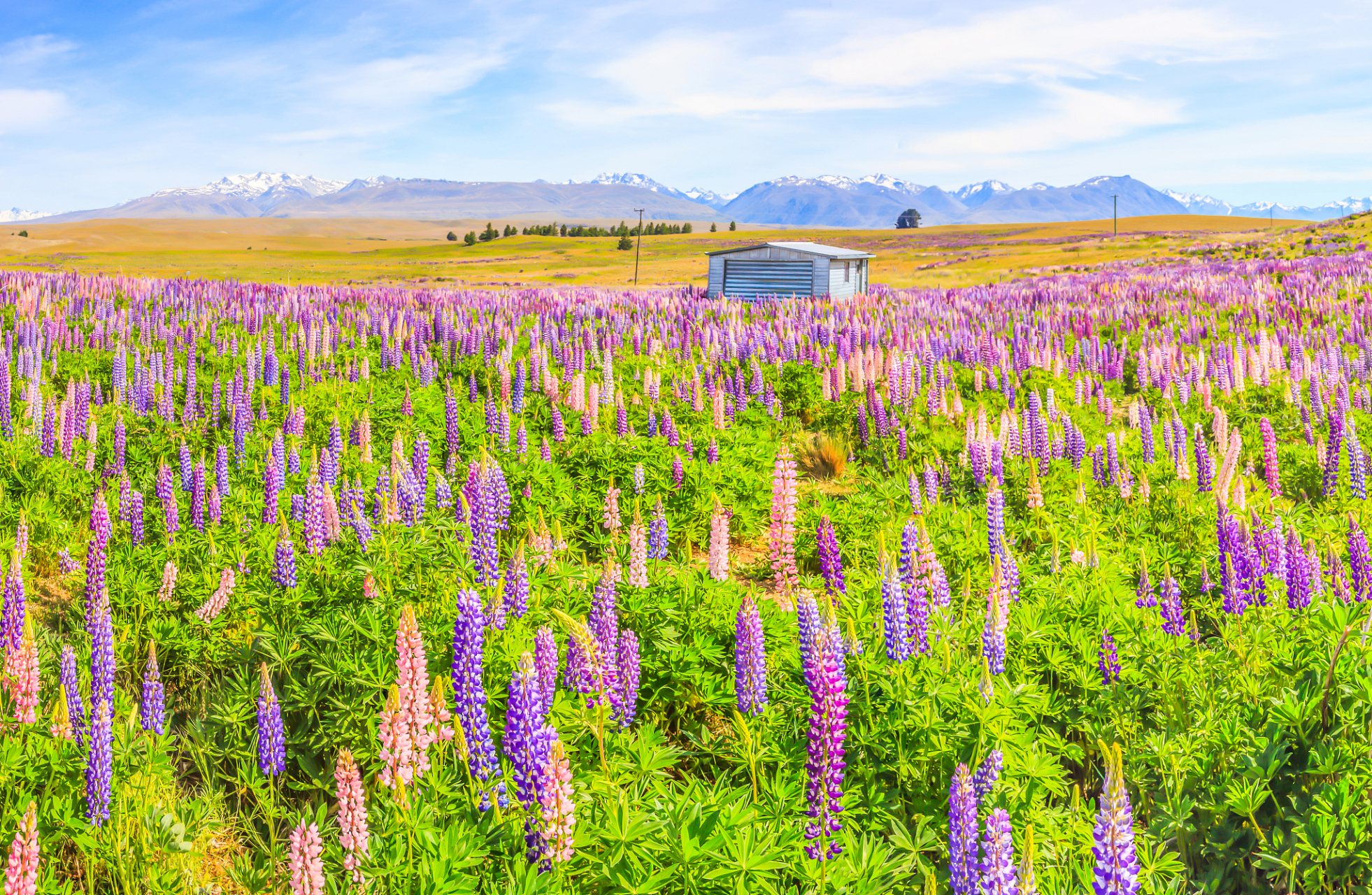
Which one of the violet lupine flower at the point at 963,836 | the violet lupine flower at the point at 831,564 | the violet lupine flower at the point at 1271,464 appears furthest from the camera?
the violet lupine flower at the point at 1271,464

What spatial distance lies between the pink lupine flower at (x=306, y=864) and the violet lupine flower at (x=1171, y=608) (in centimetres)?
416

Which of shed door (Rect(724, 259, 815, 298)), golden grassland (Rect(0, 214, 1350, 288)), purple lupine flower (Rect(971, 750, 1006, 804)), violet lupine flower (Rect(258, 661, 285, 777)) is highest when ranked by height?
golden grassland (Rect(0, 214, 1350, 288))

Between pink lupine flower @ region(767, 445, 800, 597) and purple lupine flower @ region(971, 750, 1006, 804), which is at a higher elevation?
pink lupine flower @ region(767, 445, 800, 597)

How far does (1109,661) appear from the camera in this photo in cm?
412

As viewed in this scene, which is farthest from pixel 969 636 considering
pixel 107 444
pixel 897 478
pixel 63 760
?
pixel 107 444

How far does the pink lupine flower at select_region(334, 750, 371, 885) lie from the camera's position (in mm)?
2621

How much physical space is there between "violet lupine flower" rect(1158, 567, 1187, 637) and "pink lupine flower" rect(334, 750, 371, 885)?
4023 mm

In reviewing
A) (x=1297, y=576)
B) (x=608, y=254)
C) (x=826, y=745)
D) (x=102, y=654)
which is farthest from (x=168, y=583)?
(x=608, y=254)

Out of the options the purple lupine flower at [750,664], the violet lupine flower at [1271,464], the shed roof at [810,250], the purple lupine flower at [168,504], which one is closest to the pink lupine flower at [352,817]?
the purple lupine flower at [750,664]

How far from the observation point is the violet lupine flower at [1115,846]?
224 cm

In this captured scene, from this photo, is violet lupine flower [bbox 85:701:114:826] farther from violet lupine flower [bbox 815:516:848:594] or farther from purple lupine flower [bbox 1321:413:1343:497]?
purple lupine flower [bbox 1321:413:1343:497]

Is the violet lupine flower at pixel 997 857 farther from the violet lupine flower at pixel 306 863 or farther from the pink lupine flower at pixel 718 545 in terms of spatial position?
the pink lupine flower at pixel 718 545

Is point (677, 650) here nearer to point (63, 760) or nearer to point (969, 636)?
point (969, 636)

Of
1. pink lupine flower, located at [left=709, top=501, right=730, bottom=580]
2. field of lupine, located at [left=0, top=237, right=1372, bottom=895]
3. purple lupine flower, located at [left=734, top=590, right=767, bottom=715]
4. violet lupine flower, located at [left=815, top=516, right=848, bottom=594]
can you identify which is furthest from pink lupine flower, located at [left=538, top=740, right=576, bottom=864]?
violet lupine flower, located at [left=815, top=516, right=848, bottom=594]
